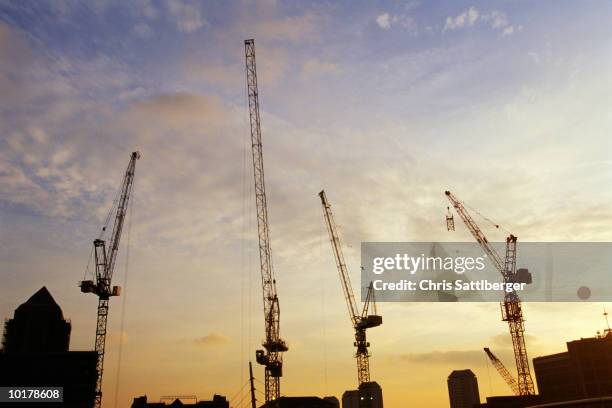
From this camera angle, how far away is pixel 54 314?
181 m

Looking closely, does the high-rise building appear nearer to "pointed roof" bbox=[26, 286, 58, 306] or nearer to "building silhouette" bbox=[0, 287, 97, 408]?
"pointed roof" bbox=[26, 286, 58, 306]

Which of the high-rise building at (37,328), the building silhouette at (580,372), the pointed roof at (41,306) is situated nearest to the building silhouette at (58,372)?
the high-rise building at (37,328)

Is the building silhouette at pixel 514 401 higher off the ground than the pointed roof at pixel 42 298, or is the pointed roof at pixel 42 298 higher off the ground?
the pointed roof at pixel 42 298

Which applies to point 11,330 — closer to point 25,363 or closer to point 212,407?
point 25,363

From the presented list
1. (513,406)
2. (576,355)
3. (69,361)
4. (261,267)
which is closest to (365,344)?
(261,267)

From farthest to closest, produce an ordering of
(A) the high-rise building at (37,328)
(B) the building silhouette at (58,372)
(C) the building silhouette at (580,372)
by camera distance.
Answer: (A) the high-rise building at (37,328), (C) the building silhouette at (580,372), (B) the building silhouette at (58,372)

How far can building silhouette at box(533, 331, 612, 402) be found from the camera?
527 feet

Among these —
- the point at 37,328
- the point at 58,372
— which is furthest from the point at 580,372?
the point at 37,328

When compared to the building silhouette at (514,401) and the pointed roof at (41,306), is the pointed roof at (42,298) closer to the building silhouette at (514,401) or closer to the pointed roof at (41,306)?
the pointed roof at (41,306)

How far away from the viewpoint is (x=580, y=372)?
541 ft

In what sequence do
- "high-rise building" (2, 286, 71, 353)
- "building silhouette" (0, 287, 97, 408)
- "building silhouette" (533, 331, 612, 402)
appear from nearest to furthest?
"building silhouette" (0, 287, 97, 408) < "building silhouette" (533, 331, 612, 402) < "high-rise building" (2, 286, 71, 353)

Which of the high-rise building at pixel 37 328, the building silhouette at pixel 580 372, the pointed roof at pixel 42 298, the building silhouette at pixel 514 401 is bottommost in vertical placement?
the building silhouette at pixel 514 401

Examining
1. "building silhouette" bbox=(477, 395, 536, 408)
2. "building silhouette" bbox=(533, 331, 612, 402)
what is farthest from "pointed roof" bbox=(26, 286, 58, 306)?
"building silhouette" bbox=(533, 331, 612, 402)

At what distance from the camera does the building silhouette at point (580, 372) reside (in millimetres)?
160750
